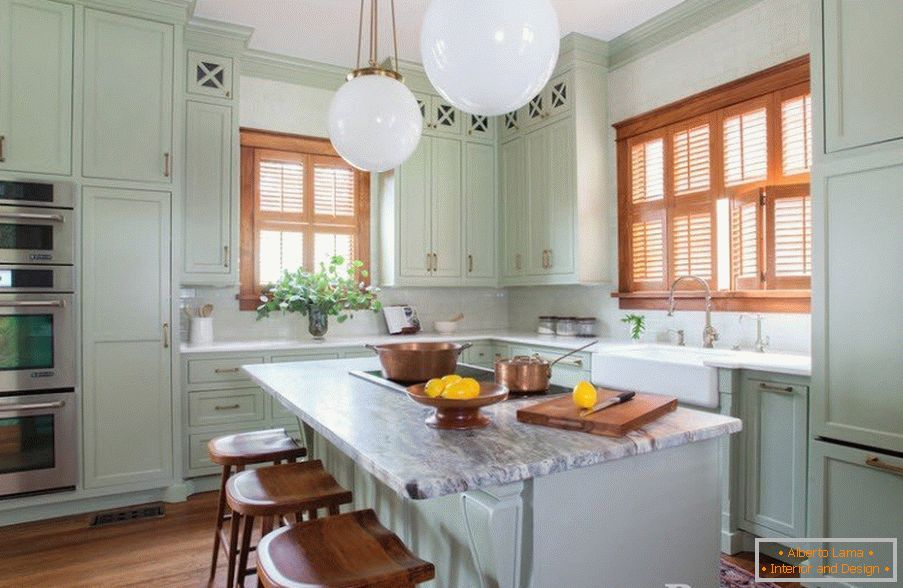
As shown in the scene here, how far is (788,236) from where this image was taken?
3.14 m

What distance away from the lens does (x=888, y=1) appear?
2.04 m

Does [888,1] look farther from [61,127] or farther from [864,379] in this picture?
[61,127]

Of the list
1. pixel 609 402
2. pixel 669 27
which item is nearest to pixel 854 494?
pixel 609 402

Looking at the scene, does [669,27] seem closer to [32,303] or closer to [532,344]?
[532,344]

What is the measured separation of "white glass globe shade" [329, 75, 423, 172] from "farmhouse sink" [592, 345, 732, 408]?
1.71 metres

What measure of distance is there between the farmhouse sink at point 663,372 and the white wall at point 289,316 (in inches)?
75.7

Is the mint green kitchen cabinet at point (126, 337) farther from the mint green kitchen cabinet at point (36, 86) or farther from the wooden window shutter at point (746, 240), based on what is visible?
the wooden window shutter at point (746, 240)

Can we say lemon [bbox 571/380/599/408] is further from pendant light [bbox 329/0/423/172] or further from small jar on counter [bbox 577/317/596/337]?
small jar on counter [bbox 577/317/596/337]

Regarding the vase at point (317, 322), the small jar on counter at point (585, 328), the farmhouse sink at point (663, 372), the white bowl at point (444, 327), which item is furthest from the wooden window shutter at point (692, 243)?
the vase at point (317, 322)

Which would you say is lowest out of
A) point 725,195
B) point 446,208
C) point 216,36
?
point 725,195

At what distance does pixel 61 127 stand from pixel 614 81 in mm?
3575

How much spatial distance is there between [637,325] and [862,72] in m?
2.07

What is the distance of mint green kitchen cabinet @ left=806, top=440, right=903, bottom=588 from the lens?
2031mm

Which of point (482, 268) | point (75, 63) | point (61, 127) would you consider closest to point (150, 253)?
point (61, 127)
